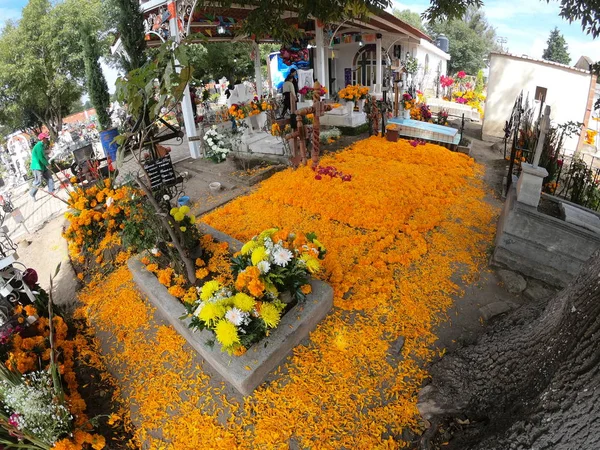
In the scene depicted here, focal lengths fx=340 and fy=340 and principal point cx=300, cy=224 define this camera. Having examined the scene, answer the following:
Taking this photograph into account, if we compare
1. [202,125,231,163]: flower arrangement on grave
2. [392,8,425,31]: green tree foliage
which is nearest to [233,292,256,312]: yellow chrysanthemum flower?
[202,125,231,163]: flower arrangement on grave

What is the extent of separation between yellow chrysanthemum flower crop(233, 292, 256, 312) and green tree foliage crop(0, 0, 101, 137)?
23.7m

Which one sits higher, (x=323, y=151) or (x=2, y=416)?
(x=2, y=416)

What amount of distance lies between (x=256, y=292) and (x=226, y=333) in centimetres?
45

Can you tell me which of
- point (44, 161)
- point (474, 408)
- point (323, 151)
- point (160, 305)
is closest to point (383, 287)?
point (474, 408)

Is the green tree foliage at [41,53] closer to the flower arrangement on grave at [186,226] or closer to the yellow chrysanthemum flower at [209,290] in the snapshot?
the flower arrangement on grave at [186,226]

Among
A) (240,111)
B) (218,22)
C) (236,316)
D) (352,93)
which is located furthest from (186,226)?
(218,22)

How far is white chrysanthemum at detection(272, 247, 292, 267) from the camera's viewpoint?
11.3 ft

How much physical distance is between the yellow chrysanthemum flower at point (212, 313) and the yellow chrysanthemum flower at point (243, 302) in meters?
0.13

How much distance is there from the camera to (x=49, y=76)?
20.6 meters

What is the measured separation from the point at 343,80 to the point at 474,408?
2015cm

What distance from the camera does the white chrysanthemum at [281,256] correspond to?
3.45 m

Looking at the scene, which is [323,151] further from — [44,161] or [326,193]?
[44,161]

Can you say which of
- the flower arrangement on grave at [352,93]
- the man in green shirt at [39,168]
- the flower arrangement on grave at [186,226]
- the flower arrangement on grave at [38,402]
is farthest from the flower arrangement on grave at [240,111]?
the flower arrangement on grave at [38,402]

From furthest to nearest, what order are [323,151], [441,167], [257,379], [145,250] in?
[323,151]
[441,167]
[145,250]
[257,379]
